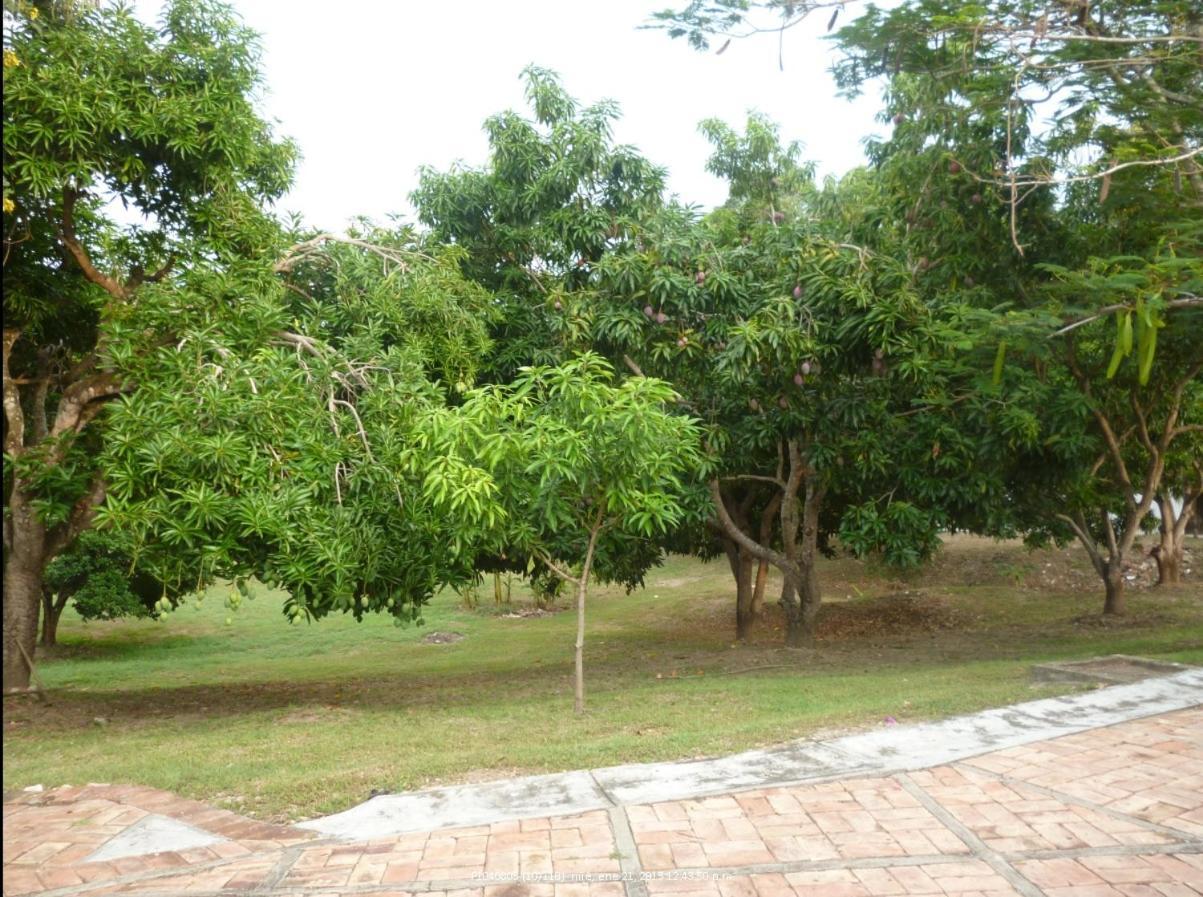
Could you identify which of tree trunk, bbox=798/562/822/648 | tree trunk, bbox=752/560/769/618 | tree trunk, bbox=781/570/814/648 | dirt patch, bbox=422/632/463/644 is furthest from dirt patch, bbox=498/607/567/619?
tree trunk, bbox=798/562/822/648

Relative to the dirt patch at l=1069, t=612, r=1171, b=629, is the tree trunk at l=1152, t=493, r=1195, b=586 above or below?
above

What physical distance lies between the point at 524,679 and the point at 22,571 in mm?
5295

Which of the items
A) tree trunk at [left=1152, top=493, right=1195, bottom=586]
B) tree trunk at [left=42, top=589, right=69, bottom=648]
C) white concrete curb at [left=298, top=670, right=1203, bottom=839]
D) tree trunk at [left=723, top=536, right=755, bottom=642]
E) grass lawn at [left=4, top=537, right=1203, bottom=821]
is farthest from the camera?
tree trunk at [left=1152, top=493, right=1195, bottom=586]

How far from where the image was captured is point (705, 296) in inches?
413

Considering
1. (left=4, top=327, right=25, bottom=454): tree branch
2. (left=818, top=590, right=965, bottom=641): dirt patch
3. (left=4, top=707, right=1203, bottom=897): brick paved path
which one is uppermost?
(left=4, top=327, right=25, bottom=454): tree branch

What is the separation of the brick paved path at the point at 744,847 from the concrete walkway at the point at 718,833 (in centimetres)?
1

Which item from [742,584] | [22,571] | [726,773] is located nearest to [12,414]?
[22,571]

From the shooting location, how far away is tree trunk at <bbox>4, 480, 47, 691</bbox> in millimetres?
9477

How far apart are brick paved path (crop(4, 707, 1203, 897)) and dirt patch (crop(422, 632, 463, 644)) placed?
1301 cm

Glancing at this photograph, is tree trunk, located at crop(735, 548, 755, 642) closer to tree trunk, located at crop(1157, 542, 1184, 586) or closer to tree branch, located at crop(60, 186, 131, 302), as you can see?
tree trunk, located at crop(1157, 542, 1184, 586)

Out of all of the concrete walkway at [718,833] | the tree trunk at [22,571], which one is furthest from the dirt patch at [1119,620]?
the tree trunk at [22,571]

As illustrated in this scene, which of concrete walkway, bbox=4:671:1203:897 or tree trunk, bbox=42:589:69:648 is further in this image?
tree trunk, bbox=42:589:69:648

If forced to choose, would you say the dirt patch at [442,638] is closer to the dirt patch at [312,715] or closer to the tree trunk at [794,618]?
the tree trunk at [794,618]

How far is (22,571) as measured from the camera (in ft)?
31.6
